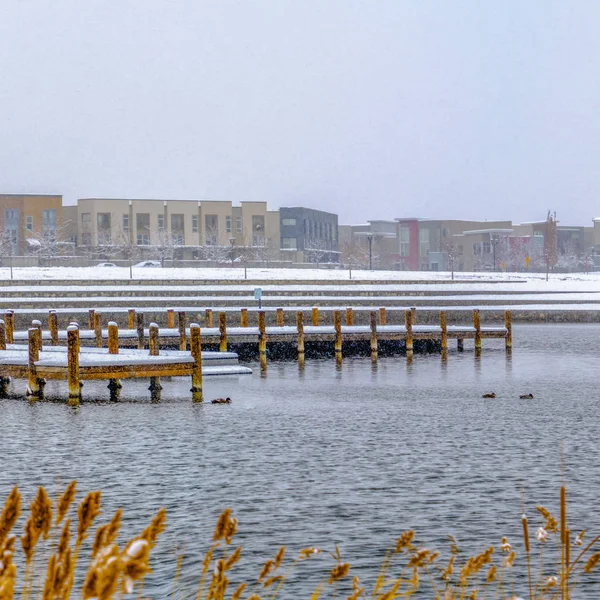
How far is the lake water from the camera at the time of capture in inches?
449

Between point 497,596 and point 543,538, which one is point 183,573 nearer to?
point 497,596

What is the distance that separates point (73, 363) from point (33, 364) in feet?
6.20

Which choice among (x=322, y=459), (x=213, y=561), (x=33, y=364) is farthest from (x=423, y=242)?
(x=213, y=561)

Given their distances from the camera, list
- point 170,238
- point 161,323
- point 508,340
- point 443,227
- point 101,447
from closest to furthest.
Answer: point 101,447 → point 508,340 → point 161,323 → point 170,238 → point 443,227

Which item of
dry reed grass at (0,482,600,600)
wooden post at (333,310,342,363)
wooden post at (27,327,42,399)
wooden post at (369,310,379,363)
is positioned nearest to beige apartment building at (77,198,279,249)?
wooden post at (369,310,379,363)

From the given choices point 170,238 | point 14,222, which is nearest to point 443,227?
point 170,238

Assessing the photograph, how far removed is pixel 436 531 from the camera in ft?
36.6

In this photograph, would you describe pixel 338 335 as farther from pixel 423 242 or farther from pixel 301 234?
pixel 423 242

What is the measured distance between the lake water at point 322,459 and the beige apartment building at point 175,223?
90681 millimetres

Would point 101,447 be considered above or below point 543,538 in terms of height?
below

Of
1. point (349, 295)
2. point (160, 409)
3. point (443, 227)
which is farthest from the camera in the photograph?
point (443, 227)

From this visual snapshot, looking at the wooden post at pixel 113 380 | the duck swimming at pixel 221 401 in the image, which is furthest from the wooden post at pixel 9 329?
the duck swimming at pixel 221 401

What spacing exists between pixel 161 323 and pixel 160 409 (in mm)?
32702

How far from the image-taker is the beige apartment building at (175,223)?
398 feet
